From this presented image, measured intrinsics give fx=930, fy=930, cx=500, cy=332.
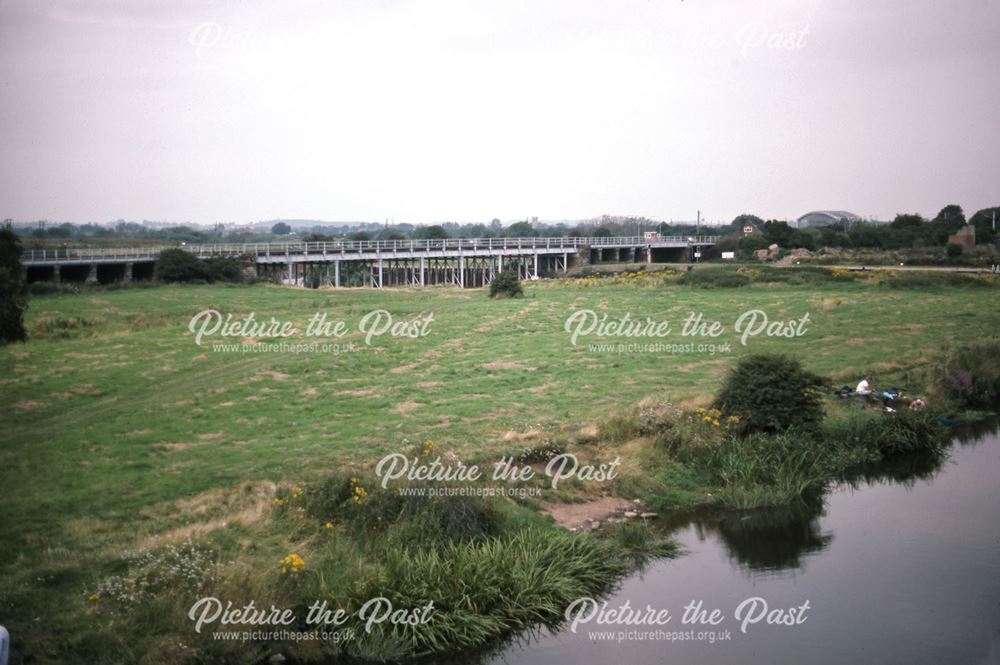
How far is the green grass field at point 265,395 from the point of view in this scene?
13688 mm

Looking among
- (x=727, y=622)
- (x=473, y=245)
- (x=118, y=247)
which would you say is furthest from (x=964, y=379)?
(x=473, y=245)

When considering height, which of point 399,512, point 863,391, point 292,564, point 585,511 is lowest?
point 585,511

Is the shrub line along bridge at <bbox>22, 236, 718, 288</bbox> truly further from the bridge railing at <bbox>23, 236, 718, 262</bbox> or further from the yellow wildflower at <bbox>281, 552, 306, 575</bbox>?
the yellow wildflower at <bbox>281, 552, 306, 575</bbox>

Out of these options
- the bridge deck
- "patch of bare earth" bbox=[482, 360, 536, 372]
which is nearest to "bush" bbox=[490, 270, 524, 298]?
the bridge deck

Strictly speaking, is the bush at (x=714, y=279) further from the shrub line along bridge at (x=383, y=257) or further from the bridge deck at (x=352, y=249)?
the bridge deck at (x=352, y=249)

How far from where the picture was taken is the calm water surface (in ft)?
40.0

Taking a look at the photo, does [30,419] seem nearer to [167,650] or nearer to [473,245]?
[167,650]

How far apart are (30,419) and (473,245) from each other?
53780 millimetres

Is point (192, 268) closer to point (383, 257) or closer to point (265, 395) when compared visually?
point (383, 257)

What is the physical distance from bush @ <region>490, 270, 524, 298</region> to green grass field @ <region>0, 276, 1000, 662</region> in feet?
15.4

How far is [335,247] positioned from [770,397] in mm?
47297

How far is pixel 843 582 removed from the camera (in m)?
14.2

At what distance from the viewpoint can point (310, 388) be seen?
76.6 feet

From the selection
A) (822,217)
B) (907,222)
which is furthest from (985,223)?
(822,217)
